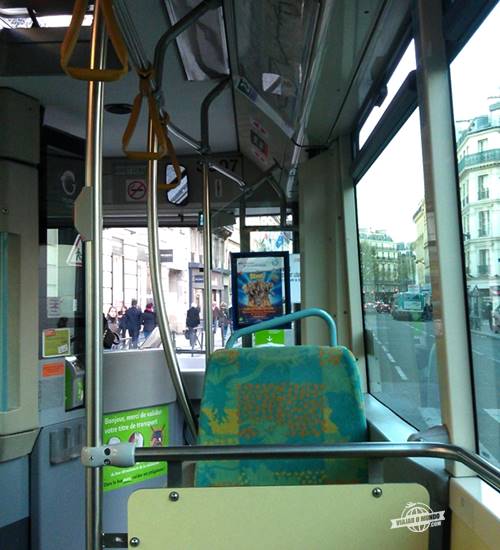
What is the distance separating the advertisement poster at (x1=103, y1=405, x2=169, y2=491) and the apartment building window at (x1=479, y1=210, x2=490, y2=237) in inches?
76.7

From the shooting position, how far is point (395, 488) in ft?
3.86

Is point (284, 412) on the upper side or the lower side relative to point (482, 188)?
lower

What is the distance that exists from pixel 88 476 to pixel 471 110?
1.36 m

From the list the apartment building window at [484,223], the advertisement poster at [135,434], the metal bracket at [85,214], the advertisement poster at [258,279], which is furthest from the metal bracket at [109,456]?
the advertisement poster at [258,279]

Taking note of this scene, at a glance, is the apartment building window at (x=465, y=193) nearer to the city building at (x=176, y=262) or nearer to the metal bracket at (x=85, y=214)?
the metal bracket at (x=85, y=214)

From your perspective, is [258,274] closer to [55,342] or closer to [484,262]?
[55,342]

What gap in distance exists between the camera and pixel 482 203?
4.88ft

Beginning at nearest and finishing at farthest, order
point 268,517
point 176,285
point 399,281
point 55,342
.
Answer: point 268,517 < point 399,281 < point 55,342 < point 176,285

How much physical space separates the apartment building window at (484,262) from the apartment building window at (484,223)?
45 mm

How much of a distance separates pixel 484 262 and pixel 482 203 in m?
0.16

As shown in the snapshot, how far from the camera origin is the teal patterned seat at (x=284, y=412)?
177 cm

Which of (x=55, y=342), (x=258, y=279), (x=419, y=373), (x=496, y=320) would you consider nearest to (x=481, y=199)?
(x=496, y=320)

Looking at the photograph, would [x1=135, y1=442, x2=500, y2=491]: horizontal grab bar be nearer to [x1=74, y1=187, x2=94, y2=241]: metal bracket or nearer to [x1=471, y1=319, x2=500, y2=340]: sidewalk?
[x1=471, y1=319, x2=500, y2=340]: sidewalk

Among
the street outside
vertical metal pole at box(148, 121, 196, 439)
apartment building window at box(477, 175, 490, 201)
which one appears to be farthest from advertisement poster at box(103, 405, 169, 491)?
apartment building window at box(477, 175, 490, 201)
